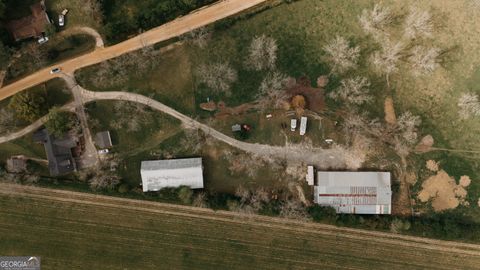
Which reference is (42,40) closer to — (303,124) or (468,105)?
(303,124)

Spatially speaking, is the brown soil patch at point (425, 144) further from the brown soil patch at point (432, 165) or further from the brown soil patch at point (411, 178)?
the brown soil patch at point (411, 178)

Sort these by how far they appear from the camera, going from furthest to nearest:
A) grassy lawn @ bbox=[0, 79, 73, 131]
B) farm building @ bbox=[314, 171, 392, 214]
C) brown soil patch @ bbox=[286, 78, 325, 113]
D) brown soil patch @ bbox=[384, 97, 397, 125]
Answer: grassy lawn @ bbox=[0, 79, 73, 131] < brown soil patch @ bbox=[286, 78, 325, 113] < brown soil patch @ bbox=[384, 97, 397, 125] < farm building @ bbox=[314, 171, 392, 214]

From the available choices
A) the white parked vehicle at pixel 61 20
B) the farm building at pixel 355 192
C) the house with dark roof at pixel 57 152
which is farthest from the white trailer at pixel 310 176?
the white parked vehicle at pixel 61 20

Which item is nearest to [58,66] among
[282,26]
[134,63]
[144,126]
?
[134,63]

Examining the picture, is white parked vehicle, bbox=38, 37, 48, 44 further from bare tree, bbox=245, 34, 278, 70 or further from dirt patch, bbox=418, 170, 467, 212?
dirt patch, bbox=418, 170, 467, 212

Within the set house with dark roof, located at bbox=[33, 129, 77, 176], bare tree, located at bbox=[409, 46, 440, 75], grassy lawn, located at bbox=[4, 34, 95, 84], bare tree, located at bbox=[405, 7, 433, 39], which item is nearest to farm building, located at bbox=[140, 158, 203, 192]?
house with dark roof, located at bbox=[33, 129, 77, 176]

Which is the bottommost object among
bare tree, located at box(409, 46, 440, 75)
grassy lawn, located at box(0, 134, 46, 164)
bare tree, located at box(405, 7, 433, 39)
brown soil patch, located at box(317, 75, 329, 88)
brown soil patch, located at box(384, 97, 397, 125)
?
grassy lawn, located at box(0, 134, 46, 164)

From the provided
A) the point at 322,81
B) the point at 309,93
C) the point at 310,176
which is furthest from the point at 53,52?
the point at 310,176

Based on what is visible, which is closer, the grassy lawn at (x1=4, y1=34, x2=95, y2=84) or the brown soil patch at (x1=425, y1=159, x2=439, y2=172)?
the brown soil patch at (x1=425, y1=159, x2=439, y2=172)
